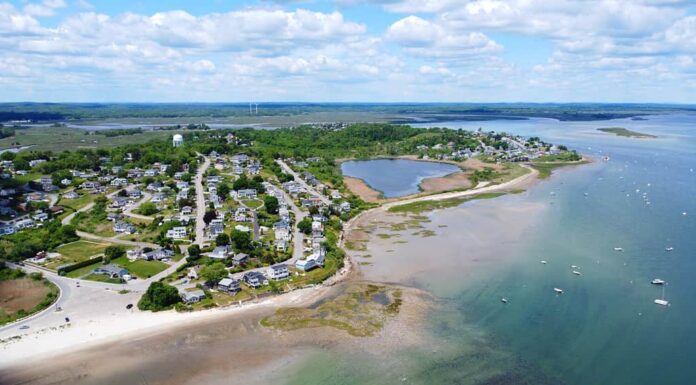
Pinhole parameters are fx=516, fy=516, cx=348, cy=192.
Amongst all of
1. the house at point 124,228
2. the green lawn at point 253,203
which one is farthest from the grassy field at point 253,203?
the house at point 124,228

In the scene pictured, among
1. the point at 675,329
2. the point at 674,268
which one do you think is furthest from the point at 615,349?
the point at 674,268

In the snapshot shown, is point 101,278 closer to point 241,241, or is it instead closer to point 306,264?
point 241,241

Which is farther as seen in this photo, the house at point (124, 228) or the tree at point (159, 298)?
the house at point (124, 228)

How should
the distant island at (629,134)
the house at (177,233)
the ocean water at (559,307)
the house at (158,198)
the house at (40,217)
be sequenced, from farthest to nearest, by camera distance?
the distant island at (629,134) → the house at (158,198) → the house at (40,217) → the house at (177,233) → the ocean water at (559,307)

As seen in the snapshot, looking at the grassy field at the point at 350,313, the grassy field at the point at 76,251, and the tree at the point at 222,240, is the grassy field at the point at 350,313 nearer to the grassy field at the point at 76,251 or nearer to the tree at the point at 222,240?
the tree at the point at 222,240

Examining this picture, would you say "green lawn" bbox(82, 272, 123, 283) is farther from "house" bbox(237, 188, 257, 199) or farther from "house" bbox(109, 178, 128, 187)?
"house" bbox(109, 178, 128, 187)

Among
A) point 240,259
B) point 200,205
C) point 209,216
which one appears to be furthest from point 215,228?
point 200,205

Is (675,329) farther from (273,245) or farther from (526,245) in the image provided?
(273,245)

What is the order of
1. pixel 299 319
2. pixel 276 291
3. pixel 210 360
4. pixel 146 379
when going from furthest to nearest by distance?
1. pixel 276 291
2. pixel 299 319
3. pixel 210 360
4. pixel 146 379
